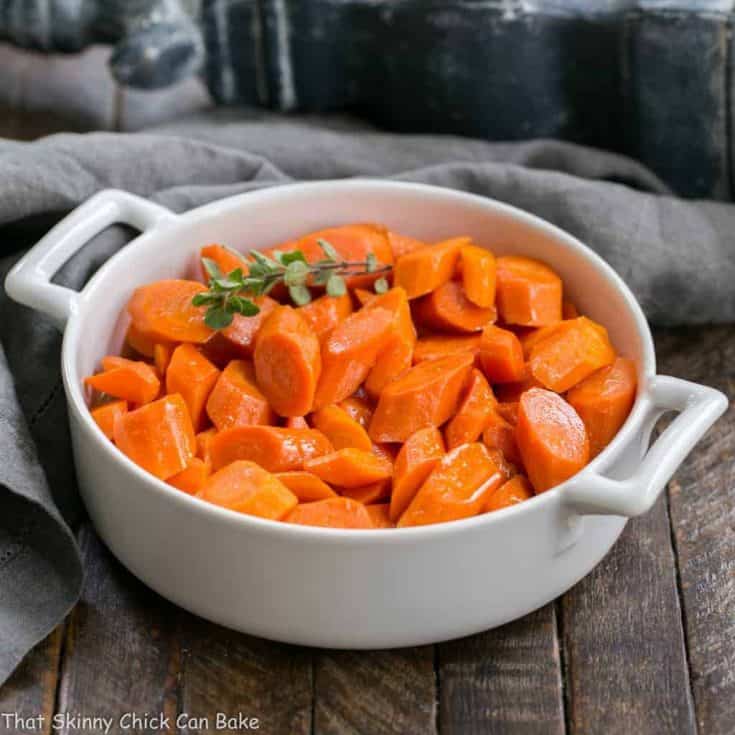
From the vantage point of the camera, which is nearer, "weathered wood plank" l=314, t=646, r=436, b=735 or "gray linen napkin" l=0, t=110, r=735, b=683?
"weathered wood plank" l=314, t=646, r=436, b=735

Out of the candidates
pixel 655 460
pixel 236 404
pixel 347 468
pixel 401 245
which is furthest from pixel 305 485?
pixel 401 245

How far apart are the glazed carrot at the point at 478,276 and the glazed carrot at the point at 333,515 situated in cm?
37

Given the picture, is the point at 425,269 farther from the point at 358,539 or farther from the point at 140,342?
the point at 358,539

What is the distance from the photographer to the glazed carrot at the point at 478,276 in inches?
62.2

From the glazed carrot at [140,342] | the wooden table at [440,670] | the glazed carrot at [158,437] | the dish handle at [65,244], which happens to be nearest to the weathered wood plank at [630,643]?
the wooden table at [440,670]

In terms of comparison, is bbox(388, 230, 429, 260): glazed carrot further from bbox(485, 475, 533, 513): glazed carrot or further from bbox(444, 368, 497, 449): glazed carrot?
bbox(485, 475, 533, 513): glazed carrot

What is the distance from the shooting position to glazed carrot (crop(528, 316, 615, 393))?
4.85 feet

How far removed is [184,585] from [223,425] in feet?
0.62

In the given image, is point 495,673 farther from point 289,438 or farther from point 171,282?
point 171,282

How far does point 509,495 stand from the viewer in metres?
1.35

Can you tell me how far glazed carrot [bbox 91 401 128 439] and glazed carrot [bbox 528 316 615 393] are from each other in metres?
0.47

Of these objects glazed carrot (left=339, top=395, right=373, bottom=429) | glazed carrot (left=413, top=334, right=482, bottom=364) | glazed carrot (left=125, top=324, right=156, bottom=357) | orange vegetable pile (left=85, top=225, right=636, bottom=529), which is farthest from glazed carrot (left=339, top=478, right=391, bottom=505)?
glazed carrot (left=125, top=324, right=156, bottom=357)

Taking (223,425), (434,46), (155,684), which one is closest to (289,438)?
(223,425)

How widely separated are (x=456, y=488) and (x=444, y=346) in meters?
0.29
